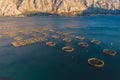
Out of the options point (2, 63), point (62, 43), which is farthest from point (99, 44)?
point (2, 63)

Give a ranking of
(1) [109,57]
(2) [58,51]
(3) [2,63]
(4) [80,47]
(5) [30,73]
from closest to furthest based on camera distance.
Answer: (5) [30,73], (3) [2,63], (1) [109,57], (2) [58,51], (4) [80,47]

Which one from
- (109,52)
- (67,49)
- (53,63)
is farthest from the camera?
(67,49)

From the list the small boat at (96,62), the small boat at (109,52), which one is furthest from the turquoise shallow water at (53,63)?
the small boat at (109,52)

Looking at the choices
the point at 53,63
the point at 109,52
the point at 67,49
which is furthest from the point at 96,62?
the point at 67,49

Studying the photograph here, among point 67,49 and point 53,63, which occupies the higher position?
point 67,49

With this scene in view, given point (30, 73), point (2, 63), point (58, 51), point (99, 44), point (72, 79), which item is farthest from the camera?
point (99, 44)

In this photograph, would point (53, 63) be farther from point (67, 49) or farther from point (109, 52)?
point (109, 52)

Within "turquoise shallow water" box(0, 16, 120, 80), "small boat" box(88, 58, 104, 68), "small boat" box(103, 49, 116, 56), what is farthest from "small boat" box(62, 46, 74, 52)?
"small boat" box(103, 49, 116, 56)

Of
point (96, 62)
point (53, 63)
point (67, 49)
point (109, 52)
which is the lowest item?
point (53, 63)

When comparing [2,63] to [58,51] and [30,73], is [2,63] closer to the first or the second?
[30,73]

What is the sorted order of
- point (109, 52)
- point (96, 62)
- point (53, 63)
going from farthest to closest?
point (109, 52) → point (53, 63) → point (96, 62)

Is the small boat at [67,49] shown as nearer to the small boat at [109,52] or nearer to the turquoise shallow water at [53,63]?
the turquoise shallow water at [53,63]
